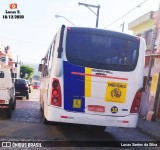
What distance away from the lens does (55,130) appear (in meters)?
10.3

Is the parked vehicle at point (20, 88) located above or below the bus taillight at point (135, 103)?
below

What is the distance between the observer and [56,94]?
322 inches

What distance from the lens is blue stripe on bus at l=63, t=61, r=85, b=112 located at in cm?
815

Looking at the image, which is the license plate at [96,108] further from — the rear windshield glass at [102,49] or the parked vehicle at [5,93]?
the parked vehicle at [5,93]

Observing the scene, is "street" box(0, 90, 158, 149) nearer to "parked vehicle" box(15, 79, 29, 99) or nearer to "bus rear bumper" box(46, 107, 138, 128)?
"bus rear bumper" box(46, 107, 138, 128)

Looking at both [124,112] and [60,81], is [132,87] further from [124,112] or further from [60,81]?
[60,81]

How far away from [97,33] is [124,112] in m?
2.18

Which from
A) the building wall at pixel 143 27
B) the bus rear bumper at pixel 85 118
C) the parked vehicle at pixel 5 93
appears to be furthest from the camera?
the building wall at pixel 143 27

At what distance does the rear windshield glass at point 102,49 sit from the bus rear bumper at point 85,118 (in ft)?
4.13

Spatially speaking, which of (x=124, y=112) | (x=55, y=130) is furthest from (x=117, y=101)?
(x=55, y=130)

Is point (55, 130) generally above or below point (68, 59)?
below

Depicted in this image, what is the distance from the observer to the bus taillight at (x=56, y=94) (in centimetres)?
812

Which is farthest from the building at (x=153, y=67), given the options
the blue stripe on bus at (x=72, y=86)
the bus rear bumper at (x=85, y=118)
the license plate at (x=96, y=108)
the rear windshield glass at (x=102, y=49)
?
the blue stripe on bus at (x=72, y=86)

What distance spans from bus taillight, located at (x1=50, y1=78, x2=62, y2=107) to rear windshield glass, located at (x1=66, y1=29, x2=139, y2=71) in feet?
2.22
